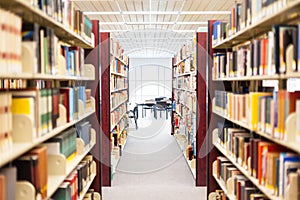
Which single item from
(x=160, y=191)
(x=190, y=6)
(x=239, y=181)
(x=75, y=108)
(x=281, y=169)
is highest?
(x=190, y=6)

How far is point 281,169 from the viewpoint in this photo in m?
2.09

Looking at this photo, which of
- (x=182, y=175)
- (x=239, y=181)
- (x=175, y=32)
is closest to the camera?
(x=239, y=181)

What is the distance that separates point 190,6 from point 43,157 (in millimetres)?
5490

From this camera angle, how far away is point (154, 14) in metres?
7.78

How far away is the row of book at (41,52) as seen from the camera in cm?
190

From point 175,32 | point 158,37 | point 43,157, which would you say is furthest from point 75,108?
point 158,37

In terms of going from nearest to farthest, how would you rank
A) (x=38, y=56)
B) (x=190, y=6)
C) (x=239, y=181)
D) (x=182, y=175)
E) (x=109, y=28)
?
(x=38, y=56) → (x=239, y=181) → (x=182, y=175) → (x=190, y=6) → (x=109, y=28)

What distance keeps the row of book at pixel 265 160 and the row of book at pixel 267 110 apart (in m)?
0.13

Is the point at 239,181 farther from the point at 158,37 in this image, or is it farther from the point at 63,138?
the point at 158,37

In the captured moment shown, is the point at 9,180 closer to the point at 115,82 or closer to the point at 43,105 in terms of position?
the point at 43,105

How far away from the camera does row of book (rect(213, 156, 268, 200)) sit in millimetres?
2764

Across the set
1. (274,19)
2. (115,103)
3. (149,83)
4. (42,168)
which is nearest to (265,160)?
(274,19)

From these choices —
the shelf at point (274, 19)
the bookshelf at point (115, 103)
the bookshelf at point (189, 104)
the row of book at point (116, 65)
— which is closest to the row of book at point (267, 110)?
the shelf at point (274, 19)

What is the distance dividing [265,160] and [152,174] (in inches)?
144
